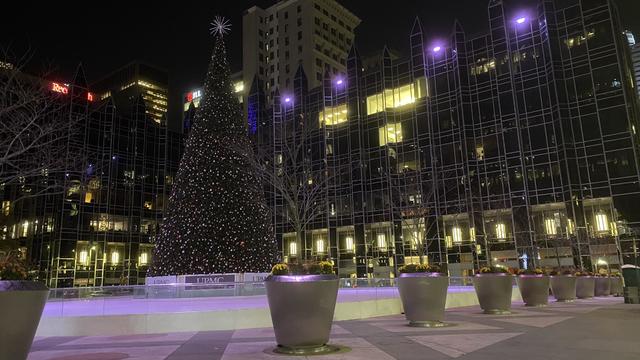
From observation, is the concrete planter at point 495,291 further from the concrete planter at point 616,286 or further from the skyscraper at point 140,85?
the skyscraper at point 140,85

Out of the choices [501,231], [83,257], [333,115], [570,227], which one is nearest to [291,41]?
[333,115]

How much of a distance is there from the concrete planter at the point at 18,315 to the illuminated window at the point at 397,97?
174 ft

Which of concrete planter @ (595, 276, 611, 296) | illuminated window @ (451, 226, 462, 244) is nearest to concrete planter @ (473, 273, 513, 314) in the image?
concrete planter @ (595, 276, 611, 296)

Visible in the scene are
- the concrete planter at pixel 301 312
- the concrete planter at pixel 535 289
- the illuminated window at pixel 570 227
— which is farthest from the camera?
the illuminated window at pixel 570 227

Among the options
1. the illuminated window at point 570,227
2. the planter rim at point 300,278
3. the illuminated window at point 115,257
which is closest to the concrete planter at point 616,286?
the illuminated window at point 570,227

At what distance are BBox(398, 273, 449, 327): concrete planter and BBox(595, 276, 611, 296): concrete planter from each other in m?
23.0

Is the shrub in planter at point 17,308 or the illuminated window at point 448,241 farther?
the illuminated window at point 448,241

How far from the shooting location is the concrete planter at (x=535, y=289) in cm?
1834

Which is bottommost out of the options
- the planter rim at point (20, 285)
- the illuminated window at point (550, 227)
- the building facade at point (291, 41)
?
the planter rim at point (20, 285)

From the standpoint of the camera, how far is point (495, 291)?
49.6ft

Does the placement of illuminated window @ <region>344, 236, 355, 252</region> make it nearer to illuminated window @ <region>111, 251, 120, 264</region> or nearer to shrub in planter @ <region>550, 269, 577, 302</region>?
illuminated window @ <region>111, 251, 120, 264</region>

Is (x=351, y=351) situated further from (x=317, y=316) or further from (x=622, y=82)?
(x=622, y=82)

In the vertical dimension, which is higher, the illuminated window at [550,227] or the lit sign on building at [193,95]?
the lit sign on building at [193,95]

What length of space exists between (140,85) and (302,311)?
16309 centimetres
